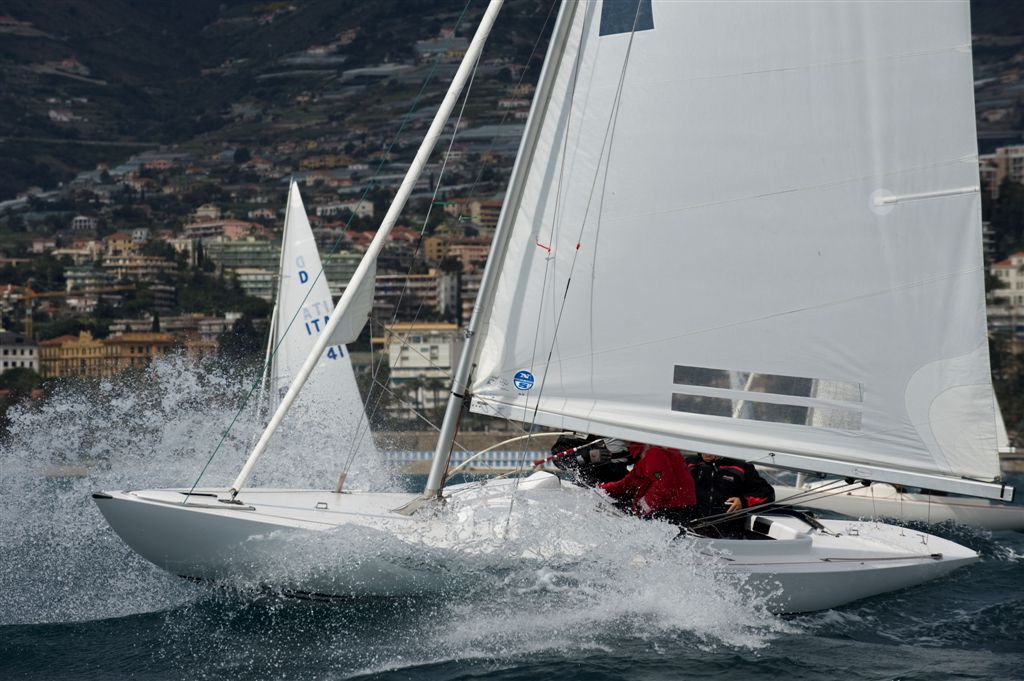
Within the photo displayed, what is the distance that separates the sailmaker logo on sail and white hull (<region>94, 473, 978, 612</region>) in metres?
0.78

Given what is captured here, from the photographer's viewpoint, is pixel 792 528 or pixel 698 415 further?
pixel 792 528

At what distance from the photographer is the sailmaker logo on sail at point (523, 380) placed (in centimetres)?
807

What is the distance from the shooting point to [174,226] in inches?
4304

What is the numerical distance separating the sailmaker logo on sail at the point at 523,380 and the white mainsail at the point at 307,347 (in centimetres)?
589

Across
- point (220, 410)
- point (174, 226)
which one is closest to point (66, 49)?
point (174, 226)

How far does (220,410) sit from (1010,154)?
10926 centimetres

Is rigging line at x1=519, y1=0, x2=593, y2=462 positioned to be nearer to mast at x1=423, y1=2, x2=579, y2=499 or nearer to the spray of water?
mast at x1=423, y1=2, x2=579, y2=499

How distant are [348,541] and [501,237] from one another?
2.12 meters

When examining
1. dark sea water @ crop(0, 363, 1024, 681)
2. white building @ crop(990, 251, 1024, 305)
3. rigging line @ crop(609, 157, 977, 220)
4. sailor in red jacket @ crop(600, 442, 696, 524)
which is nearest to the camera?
dark sea water @ crop(0, 363, 1024, 681)

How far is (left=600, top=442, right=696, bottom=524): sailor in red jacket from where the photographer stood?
8.42 m

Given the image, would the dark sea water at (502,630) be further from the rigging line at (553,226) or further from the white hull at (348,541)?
the rigging line at (553,226)

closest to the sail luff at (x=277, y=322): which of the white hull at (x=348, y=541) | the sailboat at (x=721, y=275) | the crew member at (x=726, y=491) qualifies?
the white hull at (x=348, y=541)

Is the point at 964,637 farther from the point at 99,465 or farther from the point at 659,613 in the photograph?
the point at 99,465

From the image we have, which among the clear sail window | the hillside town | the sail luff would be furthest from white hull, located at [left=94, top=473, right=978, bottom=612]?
the hillside town
